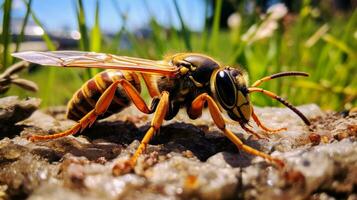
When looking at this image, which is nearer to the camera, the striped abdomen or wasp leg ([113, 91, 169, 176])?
wasp leg ([113, 91, 169, 176])

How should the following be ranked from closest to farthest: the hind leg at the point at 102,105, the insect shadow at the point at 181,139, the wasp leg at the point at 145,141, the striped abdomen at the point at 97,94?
the wasp leg at the point at 145,141 → the insect shadow at the point at 181,139 → the hind leg at the point at 102,105 → the striped abdomen at the point at 97,94

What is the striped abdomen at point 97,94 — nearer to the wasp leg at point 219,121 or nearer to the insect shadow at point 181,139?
the insect shadow at point 181,139

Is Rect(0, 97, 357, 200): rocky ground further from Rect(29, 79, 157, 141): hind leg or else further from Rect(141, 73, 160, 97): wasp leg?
Rect(141, 73, 160, 97): wasp leg

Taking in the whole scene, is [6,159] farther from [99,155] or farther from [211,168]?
[211,168]

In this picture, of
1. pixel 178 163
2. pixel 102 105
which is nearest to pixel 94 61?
pixel 102 105

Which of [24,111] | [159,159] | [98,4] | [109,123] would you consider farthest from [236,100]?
[98,4]

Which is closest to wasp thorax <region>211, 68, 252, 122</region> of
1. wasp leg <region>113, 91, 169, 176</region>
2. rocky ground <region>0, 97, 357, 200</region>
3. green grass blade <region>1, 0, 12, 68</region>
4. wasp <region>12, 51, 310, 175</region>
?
wasp <region>12, 51, 310, 175</region>

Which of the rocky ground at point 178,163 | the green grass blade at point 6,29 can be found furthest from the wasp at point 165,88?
the green grass blade at point 6,29
